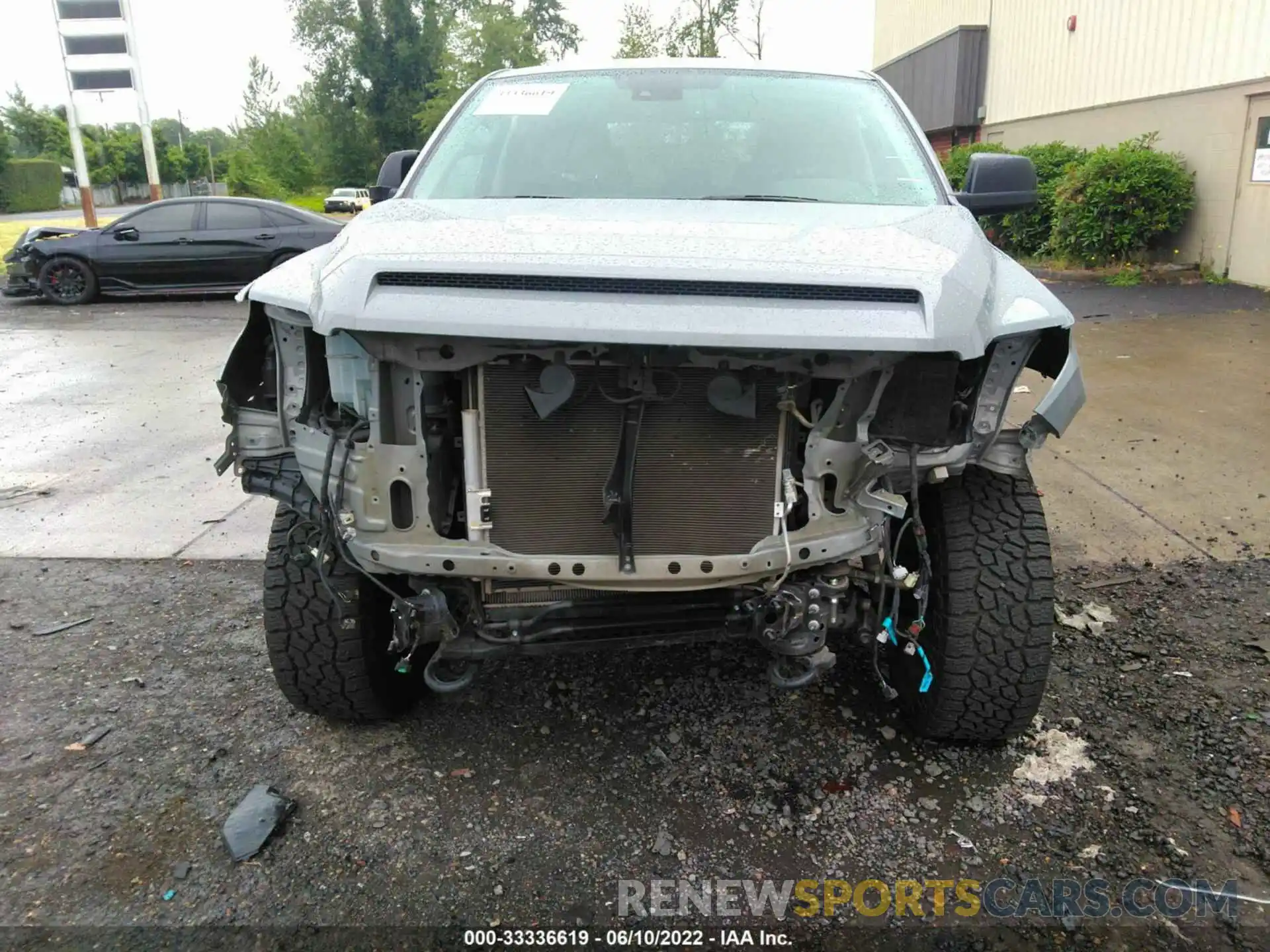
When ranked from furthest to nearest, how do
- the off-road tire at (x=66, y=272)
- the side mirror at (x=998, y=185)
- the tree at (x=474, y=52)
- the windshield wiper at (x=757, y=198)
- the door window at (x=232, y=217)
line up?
the tree at (x=474, y=52), the off-road tire at (x=66, y=272), the door window at (x=232, y=217), the side mirror at (x=998, y=185), the windshield wiper at (x=757, y=198)

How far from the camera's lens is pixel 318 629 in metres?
2.70

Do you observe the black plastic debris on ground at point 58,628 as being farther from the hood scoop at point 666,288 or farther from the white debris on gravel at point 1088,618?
the white debris on gravel at point 1088,618

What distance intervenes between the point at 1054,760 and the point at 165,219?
12.0m

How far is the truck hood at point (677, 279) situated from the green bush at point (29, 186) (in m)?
51.5

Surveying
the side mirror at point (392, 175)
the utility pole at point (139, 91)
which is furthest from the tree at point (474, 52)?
the side mirror at point (392, 175)

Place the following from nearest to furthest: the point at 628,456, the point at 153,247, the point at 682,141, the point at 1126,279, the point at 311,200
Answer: the point at 628,456
the point at 682,141
the point at 1126,279
the point at 153,247
the point at 311,200

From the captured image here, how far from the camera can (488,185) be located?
10.3 ft

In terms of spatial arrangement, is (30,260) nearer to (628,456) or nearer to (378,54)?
(628,456)

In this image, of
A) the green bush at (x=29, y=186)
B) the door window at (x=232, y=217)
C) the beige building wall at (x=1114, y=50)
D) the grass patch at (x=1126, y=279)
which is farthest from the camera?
the green bush at (x=29, y=186)

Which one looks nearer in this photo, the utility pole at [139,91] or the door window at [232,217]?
the door window at [232,217]

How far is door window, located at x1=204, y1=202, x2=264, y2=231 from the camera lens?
11492mm

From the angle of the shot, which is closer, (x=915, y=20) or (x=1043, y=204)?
(x=1043, y=204)

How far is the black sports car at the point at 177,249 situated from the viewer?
37.8 feet

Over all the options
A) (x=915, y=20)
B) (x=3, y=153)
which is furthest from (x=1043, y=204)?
(x=3, y=153)
